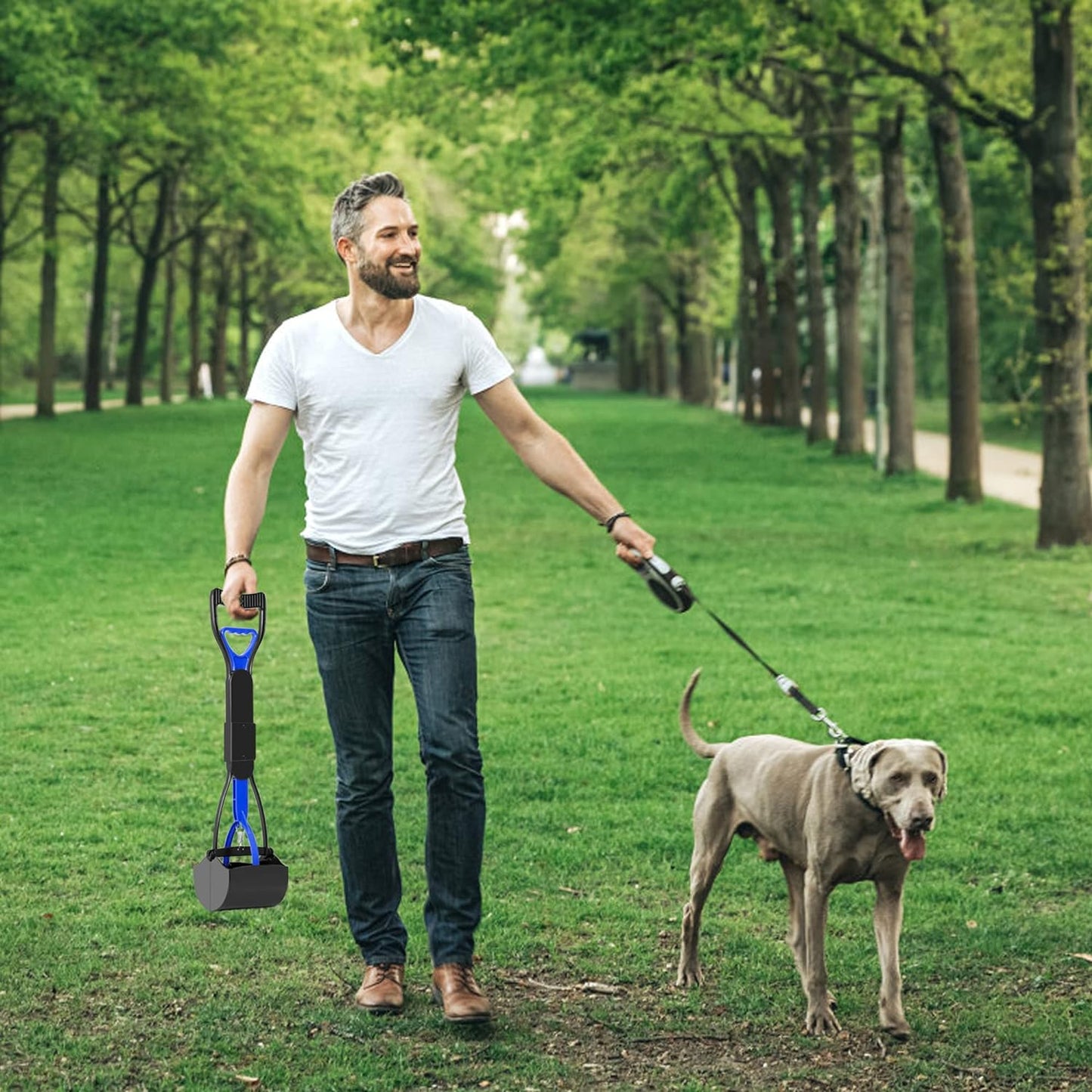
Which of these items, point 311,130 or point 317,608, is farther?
point 311,130

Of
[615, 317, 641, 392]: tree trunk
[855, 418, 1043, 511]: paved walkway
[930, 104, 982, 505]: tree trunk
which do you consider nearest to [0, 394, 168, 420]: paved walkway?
[855, 418, 1043, 511]: paved walkway

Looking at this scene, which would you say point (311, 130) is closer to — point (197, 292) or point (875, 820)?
point (197, 292)

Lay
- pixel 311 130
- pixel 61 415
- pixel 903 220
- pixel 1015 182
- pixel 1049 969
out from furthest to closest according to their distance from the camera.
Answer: pixel 311 130
pixel 61 415
pixel 1015 182
pixel 903 220
pixel 1049 969

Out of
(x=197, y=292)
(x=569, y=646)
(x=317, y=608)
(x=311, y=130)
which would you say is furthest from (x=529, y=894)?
(x=197, y=292)

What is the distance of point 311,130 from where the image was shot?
47.7 metres

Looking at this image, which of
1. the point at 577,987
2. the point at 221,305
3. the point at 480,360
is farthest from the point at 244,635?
the point at 221,305

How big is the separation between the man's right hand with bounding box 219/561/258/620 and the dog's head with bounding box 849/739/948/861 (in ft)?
5.48

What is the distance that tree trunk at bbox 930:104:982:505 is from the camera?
2147cm

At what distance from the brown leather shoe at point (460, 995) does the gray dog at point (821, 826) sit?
0.72 m

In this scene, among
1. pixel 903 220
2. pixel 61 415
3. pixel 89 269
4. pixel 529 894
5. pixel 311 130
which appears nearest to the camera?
pixel 529 894

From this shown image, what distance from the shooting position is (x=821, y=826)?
17.1 feet

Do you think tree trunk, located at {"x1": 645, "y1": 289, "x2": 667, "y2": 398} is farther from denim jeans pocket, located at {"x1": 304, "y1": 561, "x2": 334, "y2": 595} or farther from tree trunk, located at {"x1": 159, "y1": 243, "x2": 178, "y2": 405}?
denim jeans pocket, located at {"x1": 304, "y1": 561, "x2": 334, "y2": 595}

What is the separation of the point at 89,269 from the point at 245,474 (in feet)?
226

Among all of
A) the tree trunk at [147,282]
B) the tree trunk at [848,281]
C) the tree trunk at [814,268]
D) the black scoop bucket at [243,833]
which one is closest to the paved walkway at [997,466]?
the tree trunk at [814,268]
